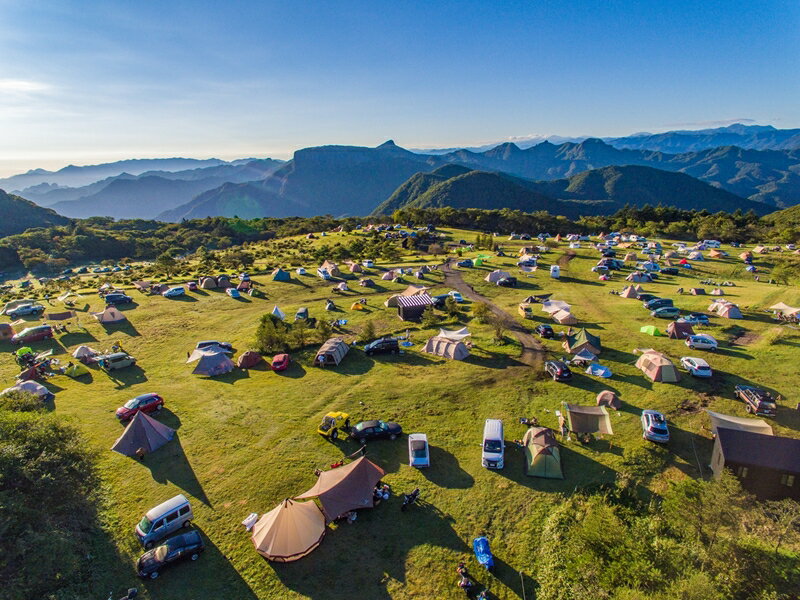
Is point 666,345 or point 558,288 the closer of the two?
point 666,345

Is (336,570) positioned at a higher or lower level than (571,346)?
lower

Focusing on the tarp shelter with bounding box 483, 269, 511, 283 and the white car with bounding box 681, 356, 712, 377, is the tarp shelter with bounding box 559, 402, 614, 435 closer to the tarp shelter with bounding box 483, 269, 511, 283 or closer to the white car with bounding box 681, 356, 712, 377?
the white car with bounding box 681, 356, 712, 377

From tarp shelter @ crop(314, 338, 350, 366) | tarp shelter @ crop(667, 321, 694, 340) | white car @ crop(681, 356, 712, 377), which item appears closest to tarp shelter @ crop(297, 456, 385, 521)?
tarp shelter @ crop(314, 338, 350, 366)

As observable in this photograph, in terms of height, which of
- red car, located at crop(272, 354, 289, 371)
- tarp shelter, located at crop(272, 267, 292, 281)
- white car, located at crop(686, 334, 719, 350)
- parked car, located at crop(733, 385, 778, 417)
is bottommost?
red car, located at crop(272, 354, 289, 371)

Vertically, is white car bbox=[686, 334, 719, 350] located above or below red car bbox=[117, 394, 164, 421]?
above

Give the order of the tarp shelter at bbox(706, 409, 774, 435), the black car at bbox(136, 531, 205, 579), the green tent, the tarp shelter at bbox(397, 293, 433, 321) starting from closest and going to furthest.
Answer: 1. the black car at bbox(136, 531, 205, 579)
2. the tarp shelter at bbox(706, 409, 774, 435)
3. the green tent
4. the tarp shelter at bbox(397, 293, 433, 321)

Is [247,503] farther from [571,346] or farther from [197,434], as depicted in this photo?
[571,346]

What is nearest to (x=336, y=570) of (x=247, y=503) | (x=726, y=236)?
(x=247, y=503)

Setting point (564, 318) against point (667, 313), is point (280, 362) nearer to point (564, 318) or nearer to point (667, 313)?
point (564, 318)
